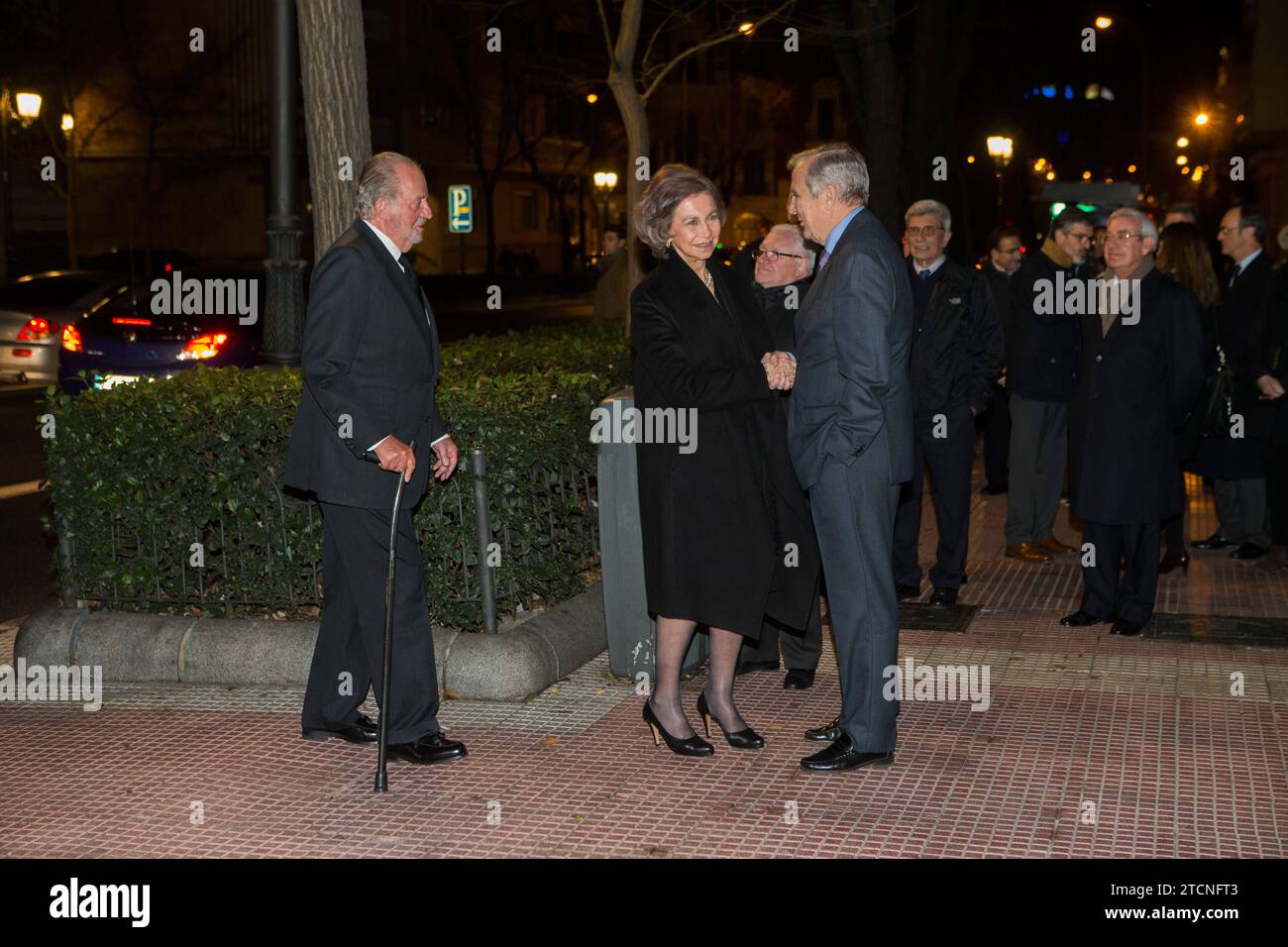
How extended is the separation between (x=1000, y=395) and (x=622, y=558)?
7029 mm

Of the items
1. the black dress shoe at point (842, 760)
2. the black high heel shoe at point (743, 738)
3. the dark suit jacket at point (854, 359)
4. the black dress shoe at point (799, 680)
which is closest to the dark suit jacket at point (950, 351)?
the black dress shoe at point (799, 680)

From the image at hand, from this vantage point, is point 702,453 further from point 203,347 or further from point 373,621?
point 203,347

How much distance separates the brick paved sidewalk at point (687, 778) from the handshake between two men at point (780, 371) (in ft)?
4.52

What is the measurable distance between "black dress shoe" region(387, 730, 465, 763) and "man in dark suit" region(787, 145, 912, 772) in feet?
4.16

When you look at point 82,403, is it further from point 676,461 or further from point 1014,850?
point 1014,850

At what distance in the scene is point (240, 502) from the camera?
6918 millimetres

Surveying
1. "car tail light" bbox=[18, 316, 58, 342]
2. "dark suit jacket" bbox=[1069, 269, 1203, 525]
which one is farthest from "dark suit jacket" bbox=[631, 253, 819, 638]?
"car tail light" bbox=[18, 316, 58, 342]

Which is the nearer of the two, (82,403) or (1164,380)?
(82,403)

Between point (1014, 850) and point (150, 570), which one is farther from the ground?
point (150, 570)

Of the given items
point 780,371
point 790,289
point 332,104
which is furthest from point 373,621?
point 332,104

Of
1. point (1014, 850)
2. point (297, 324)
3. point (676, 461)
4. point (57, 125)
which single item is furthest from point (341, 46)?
point (57, 125)

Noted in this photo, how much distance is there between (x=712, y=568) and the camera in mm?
5629

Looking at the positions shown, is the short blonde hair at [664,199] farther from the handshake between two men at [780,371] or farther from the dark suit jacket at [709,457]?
the handshake between two men at [780,371]

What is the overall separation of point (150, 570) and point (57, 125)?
3940 centimetres
